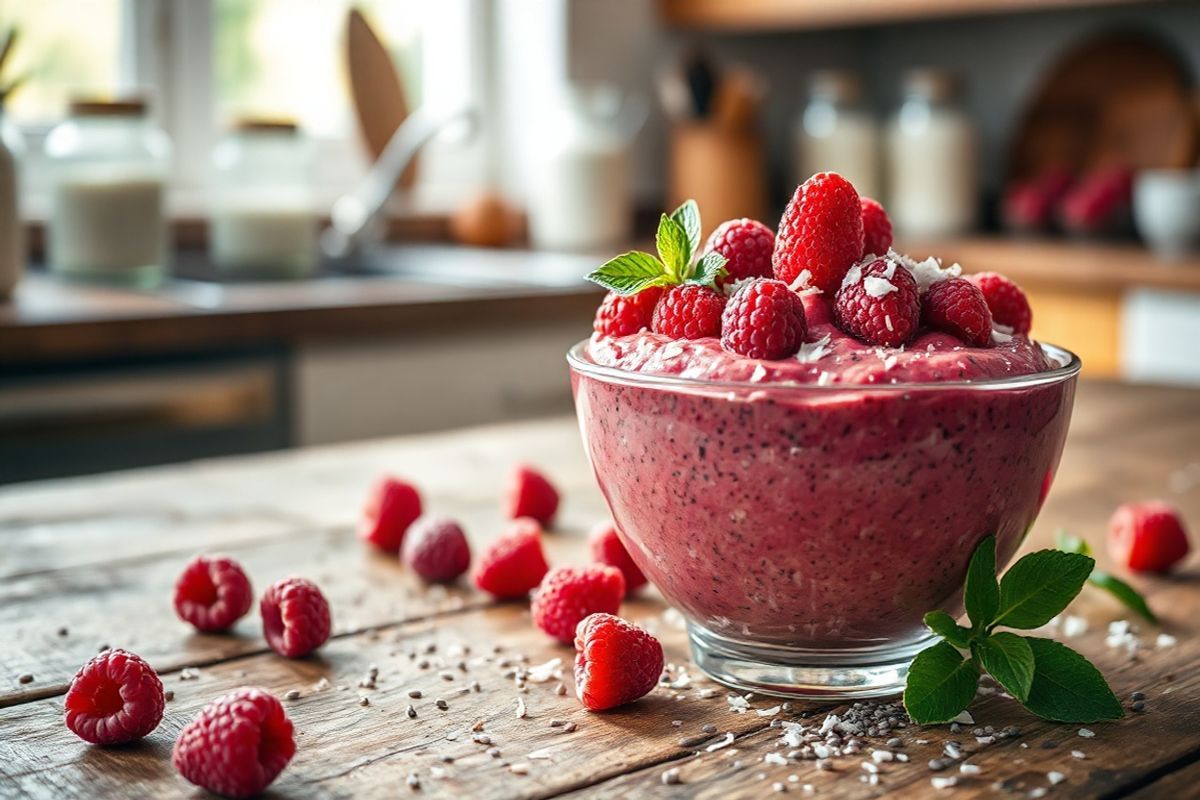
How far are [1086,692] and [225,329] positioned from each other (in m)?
1.58

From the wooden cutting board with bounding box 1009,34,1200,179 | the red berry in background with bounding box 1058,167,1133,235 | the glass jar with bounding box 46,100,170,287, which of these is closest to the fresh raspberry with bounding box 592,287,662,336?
the glass jar with bounding box 46,100,170,287

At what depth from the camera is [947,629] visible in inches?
29.5

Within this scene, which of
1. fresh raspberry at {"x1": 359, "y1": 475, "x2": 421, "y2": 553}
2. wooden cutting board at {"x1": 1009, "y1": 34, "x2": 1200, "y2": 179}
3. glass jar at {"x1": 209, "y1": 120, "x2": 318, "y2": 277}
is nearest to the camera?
fresh raspberry at {"x1": 359, "y1": 475, "x2": 421, "y2": 553}

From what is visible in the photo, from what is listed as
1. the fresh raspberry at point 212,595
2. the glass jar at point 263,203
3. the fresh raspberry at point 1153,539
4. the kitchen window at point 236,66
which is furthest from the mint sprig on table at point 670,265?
the kitchen window at point 236,66

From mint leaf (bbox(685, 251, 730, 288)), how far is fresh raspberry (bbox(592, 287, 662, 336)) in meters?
0.03

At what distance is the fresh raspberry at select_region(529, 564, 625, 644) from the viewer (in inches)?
35.2

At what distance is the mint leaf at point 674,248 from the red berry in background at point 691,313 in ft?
0.06

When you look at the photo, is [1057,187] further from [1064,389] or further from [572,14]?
[1064,389]

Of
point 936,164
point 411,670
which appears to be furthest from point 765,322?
point 936,164

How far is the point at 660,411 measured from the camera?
0.76 meters

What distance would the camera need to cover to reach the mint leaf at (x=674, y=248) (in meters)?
0.81

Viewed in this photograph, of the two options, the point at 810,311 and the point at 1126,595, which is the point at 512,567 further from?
the point at 1126,595

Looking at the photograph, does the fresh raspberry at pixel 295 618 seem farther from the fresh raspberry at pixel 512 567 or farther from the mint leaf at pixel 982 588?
the mint leaf at pixel 982 588

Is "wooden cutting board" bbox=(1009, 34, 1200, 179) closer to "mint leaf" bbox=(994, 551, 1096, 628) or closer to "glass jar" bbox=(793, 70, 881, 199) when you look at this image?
"glass jar" bbox=(793, 70, 881, 199)
